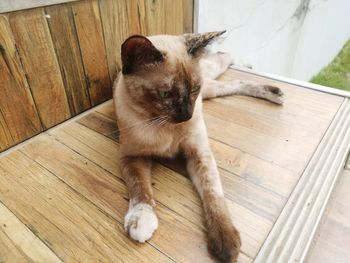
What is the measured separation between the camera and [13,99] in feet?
4.17

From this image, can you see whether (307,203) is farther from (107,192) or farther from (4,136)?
(4,136)

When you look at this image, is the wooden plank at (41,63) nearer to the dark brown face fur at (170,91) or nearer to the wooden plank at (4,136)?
the wooden plank at (4,136)

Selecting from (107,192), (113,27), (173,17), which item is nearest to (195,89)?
(107,192)

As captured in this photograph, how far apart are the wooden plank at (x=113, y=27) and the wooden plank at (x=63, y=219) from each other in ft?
2.34

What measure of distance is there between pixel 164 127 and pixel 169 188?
0.79ft

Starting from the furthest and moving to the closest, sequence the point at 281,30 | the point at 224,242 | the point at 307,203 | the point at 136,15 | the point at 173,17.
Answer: the point at 281,30, the point at 173,17, the point at 136,15, the point at 307,203, the point at 224,242

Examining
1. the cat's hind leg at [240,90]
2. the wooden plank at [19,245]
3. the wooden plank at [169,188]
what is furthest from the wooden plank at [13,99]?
the cat's hind leg at [240,90]

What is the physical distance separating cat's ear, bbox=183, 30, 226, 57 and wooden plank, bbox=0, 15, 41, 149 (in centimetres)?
72

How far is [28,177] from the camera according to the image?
1.20m

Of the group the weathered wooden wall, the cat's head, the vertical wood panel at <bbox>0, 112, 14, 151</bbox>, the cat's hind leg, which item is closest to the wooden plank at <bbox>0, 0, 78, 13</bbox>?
the weathered wooden wall

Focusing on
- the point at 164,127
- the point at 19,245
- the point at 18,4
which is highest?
the point at 18,4

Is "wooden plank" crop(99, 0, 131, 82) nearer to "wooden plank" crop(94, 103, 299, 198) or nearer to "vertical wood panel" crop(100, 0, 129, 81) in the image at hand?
"vertical wood panel" crop(100, 0, 129, 81)

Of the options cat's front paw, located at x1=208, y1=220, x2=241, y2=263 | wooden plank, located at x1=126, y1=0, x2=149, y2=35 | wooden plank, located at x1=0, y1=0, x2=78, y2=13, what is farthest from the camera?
wooden plank, located at x1=126, y1=0, x2=149, y2=35

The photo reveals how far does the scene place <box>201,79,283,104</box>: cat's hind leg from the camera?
5.48 ft
